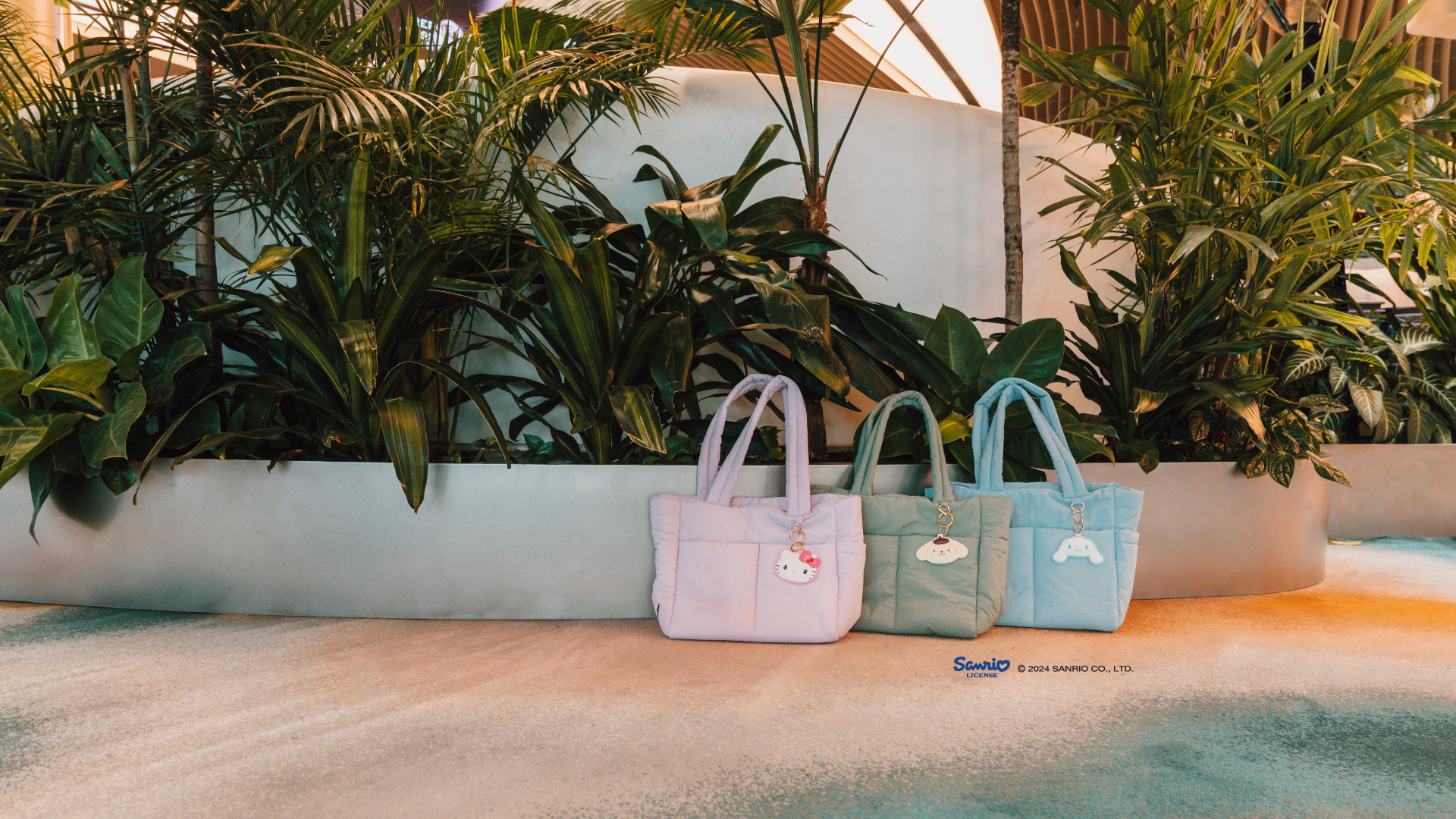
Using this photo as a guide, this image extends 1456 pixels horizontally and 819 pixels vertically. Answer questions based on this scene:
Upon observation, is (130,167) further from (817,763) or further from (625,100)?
(817,763)

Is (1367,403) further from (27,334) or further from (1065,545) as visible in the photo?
(27,334)

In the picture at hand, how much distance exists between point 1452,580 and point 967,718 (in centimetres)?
191

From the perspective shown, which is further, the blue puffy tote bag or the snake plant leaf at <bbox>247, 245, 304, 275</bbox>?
the blue puffy tote bag

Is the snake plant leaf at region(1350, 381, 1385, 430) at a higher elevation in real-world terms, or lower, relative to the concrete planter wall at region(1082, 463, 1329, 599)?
higher

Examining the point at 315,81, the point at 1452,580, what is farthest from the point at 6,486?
the point at 1452,580

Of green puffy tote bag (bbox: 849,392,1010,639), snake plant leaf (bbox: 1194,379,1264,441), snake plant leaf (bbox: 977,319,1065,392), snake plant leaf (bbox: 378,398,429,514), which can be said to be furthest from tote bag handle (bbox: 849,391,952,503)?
snake plant leaf (bbox: 378,398,429,514)

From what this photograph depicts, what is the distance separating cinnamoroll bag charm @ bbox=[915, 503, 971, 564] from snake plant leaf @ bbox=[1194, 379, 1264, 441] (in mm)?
780

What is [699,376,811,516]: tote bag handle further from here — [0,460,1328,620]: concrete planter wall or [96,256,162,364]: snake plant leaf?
[96,256,162,364]: snake plant leaf

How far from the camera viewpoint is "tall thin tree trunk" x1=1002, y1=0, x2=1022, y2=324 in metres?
2.33

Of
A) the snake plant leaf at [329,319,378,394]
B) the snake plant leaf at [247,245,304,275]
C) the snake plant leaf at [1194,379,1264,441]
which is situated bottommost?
the snake plant leaf at [1194,379,1264,441]

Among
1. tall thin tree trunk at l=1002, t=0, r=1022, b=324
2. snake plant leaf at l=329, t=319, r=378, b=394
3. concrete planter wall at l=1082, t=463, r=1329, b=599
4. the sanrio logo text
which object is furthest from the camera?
tall thin tree trunk at l=1002, t=0, r=1022, b=324

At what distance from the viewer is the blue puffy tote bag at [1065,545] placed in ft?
5.21

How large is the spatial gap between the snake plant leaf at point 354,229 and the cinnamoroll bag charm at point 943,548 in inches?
50.2

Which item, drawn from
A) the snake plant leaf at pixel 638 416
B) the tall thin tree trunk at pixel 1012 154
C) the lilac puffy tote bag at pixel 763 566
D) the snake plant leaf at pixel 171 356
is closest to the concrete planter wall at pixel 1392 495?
the tall thin tree trunk at pixel 1012 154
